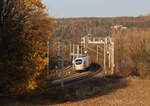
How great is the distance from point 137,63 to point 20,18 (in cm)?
3080

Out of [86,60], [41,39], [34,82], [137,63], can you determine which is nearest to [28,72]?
A: [34,82]

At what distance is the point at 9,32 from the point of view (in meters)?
22.4

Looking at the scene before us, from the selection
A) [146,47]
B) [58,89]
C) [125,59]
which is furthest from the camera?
[125,59]

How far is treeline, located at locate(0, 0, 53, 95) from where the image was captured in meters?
22.2

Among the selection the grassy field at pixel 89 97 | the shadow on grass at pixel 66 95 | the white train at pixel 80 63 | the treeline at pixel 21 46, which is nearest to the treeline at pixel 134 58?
the white train at pixel 80 63

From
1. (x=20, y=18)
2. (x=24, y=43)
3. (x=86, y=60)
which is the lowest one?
(x=86, y=60)

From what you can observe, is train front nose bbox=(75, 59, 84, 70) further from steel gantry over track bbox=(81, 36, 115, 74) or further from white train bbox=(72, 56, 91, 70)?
steel gantry over track bbox=(81, 36, 115, 74)

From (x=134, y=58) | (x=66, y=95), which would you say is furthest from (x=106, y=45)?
(x=66, y=95)

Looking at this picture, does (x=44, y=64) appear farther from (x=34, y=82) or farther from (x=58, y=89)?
(x=58, y=89)

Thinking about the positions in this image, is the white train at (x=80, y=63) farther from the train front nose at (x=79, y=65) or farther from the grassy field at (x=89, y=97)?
the grassy field at (x=89, y=97)

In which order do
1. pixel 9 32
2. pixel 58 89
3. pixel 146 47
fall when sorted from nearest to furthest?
pixel 9 32 < pixel 58 89 < pixel 146 47

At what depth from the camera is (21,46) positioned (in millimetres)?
22500

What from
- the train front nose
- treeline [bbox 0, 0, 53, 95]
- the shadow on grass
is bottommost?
the train front nose

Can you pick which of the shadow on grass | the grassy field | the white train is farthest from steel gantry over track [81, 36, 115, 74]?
the shadow on grass
